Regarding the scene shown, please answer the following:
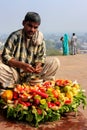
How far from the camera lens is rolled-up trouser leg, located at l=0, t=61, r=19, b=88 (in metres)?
5.26

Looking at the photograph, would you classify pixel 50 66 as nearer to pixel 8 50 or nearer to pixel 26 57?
pixel 26 57

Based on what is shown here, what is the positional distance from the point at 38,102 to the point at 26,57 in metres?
1.00

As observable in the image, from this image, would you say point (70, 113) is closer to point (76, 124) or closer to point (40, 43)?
point (76, 124)

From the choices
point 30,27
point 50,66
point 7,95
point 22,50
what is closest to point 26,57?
point 22,50

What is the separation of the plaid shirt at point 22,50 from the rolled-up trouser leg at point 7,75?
0.14 m

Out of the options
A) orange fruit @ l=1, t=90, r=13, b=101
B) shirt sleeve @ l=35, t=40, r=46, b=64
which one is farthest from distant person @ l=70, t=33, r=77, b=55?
orange fruit @ l=1, t=90, r=13, b=101

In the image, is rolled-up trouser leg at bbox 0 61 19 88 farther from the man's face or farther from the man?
the man's face

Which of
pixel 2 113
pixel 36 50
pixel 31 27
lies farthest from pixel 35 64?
pixel 2 113

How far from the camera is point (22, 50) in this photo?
5.55 metres

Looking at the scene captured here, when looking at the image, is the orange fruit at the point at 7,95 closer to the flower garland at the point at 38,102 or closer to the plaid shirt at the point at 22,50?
the flower garland at the point at 38,102

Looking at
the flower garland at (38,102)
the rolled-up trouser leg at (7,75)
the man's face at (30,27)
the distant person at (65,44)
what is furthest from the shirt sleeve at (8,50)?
the distant person at (65,44)

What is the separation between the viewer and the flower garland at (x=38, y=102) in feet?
15.5

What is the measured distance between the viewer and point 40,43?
A: 5.62m

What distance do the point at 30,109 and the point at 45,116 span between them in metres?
0.22
